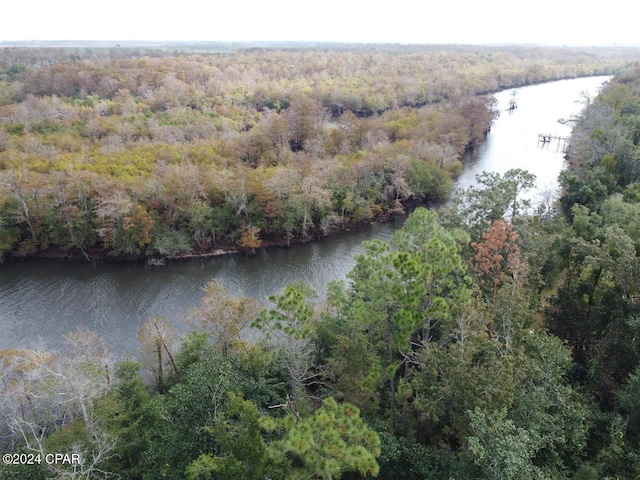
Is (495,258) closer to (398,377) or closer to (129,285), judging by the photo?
(398,377)

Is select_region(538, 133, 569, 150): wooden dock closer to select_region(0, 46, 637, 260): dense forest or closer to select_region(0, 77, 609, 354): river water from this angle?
select_region(0, 46, 637, 260): dense forest

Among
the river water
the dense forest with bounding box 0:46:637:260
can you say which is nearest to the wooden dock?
the dense forest with bounding box 0:46:637:260

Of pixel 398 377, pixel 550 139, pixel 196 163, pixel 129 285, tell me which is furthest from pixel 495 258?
pixel 550 139

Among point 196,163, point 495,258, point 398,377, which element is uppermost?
point 495,258

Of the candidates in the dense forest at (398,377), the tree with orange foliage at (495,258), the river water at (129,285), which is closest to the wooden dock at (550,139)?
the river water at (129,285)

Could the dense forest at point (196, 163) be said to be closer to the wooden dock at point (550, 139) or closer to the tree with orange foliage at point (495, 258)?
the wooden dock at point (550, 139)

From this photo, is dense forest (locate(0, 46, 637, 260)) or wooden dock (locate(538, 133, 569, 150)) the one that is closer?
dense forest (locate(0, 46, 637, 260))

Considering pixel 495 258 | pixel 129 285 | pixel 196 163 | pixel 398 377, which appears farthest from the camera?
pixel 196 163

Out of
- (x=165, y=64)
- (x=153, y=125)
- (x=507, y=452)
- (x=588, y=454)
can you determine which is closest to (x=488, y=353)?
(x=507, y=452)

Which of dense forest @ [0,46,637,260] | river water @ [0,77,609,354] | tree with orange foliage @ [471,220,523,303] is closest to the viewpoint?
tree with orange foliage @ [471,220,523,303]
